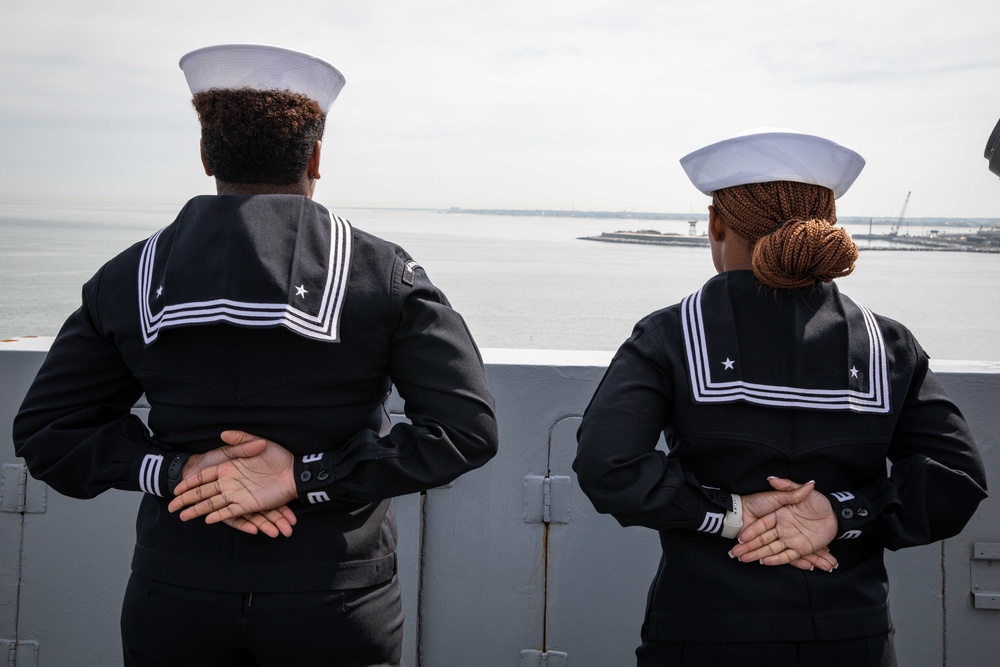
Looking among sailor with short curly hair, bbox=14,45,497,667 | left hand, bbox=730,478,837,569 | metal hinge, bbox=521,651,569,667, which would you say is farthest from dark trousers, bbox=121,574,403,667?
metal hinge, bbox=521,651,569,667

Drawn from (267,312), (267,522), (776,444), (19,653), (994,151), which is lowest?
(19,653)

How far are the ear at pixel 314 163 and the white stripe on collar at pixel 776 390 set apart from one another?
744 mm

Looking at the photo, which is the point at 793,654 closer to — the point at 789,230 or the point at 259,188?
the point at 789,230

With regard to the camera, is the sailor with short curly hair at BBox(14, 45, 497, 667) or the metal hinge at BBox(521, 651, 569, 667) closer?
the sailor with short curly hair at BBox(14, 45, 497, 667)

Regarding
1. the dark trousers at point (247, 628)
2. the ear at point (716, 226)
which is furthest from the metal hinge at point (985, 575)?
the dark trousers at point (247, 628)

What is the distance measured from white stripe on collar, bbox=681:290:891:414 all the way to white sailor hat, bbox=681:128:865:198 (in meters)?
0.27

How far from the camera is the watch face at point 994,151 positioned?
1762 mm

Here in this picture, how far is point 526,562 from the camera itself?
2658 millimetres

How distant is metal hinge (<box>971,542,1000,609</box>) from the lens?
262cm

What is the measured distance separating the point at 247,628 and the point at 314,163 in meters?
0.84

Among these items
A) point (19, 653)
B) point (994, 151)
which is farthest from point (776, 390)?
point (19, 653)

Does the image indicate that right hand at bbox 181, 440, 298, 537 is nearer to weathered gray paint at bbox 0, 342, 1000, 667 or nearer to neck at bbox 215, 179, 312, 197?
neck at bbox 215, 179, 312, 197

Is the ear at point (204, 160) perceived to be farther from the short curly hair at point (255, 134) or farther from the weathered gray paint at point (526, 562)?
the weathered gray paint at point (526, 562)

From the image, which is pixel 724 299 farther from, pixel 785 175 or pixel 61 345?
pixel 61 345
